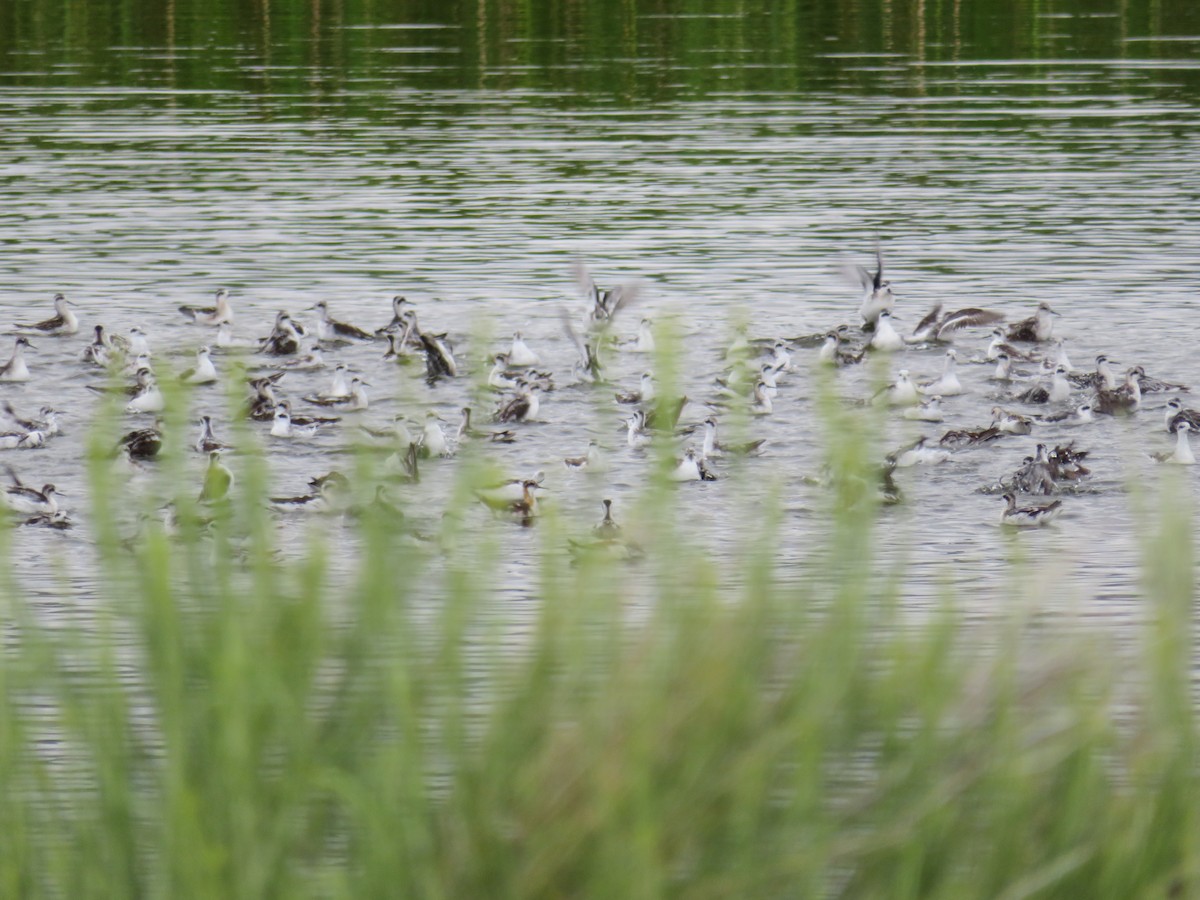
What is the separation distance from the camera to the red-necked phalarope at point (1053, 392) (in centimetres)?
1738

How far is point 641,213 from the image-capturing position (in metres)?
27.8

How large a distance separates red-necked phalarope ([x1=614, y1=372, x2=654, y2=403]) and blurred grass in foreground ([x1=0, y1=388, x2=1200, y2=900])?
11.8 m

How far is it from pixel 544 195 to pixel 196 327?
9912 mm

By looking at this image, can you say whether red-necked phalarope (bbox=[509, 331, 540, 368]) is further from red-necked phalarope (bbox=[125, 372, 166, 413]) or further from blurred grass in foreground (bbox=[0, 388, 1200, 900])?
blurred grass in foreground (bbox=[0, 388, 1200, 900])

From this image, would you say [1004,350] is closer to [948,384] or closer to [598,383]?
[948,384]

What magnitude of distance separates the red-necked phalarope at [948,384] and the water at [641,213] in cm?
9

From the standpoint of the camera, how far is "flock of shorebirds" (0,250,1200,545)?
1445 cm

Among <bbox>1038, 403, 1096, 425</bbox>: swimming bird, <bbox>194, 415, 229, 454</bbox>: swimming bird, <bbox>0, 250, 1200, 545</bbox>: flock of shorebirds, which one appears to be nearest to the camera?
<bbox>0, 250, 1200, 545</bbox>: flock of shorebirds

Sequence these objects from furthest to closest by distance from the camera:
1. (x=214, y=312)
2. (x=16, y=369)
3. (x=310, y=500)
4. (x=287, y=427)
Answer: (x=214, y=312), (x=16, y=369), (x=287, y=427), (x=310, y=500)

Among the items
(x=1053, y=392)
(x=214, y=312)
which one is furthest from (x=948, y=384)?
(x=214, y=312)

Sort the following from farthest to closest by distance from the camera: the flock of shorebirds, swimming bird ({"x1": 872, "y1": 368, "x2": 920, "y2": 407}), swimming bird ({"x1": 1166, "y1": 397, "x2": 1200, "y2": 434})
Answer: swimming bird ({"x1": 872, "y1": 368, "x2": 920, "y2": 407}) → swimming bird ({"x1": 1166, "y1": 397, "x2": 1200, "y2": 434}) → the flock of shorebirds

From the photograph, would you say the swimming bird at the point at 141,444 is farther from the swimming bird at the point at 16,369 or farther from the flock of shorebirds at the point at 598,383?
the swimming bird at the point at 16,369

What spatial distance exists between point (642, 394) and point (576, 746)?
12314mm

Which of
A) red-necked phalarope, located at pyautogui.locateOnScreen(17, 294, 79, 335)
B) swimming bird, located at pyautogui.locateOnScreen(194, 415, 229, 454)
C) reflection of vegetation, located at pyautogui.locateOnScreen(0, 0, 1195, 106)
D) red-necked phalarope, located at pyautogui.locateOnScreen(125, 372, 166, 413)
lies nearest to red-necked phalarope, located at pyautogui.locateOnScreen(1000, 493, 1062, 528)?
swimming bird, located at pyautogui.locateOnScreen(194, 415, 229, 454)
